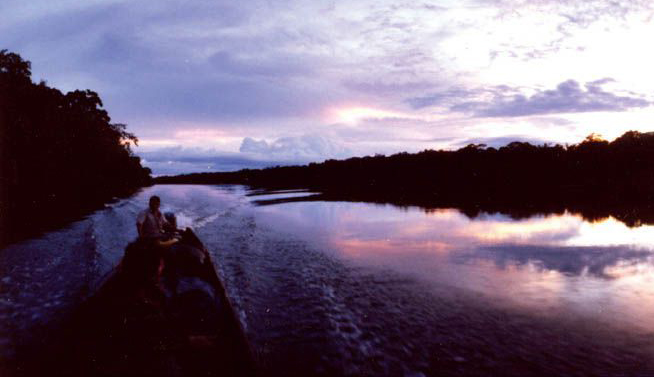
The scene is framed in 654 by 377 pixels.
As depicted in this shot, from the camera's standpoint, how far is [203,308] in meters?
10.1

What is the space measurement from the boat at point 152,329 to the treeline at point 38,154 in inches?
712

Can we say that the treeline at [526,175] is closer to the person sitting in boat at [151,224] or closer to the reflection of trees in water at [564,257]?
the reflection of trees in water at [564,257]

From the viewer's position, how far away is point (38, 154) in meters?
42.1

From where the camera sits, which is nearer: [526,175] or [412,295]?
[412,295]

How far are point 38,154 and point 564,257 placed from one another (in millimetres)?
47238

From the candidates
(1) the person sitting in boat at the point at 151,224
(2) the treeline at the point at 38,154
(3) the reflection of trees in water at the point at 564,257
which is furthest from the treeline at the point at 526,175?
(1) the person sitting in boat at the point at 151,224

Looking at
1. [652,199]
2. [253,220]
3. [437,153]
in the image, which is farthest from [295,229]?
[437,153]

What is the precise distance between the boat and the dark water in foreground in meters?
1.25

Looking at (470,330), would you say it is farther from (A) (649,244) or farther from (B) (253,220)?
(B) (253,220)

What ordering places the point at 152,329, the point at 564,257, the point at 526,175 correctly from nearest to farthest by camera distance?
1. the point at 152,329
2. the point at 564,257
3. the point at 526,175

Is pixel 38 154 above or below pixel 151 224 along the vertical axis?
above

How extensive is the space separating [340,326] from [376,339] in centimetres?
117

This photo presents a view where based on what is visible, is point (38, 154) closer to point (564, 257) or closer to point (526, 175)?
point (564, 257)

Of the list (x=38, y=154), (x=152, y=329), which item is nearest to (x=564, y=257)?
(x=152, y=329)
